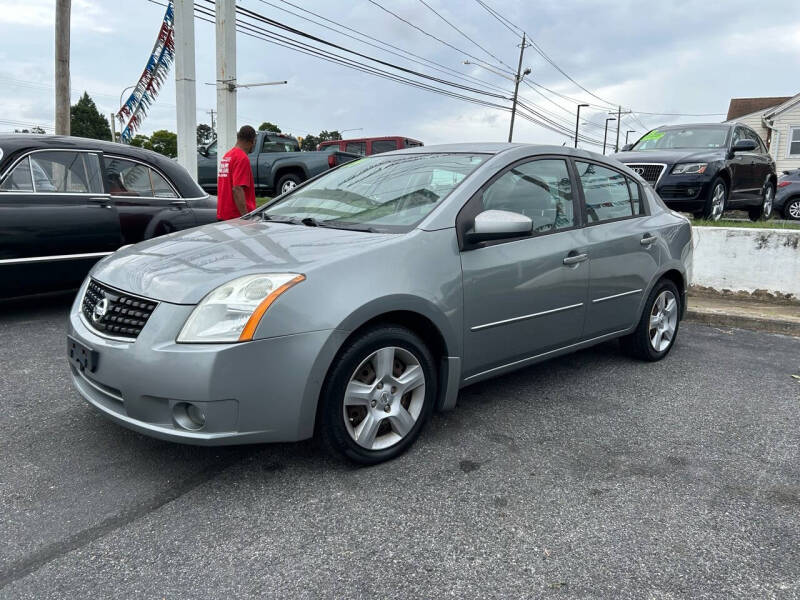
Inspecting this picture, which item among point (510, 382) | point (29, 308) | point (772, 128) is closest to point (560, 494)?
point (510, 382)

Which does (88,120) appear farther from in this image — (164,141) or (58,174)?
(58,174)

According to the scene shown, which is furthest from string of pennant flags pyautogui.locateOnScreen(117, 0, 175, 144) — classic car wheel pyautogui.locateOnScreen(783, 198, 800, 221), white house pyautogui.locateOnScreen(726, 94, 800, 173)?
white house pyautogui.locateOnScreen(726, 94, 800, 173)

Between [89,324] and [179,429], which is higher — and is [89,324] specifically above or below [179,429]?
above

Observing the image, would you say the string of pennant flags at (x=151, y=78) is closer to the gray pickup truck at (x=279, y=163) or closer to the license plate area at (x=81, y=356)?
the gray pickup truck at (x=279, y=163)

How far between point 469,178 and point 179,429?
1963mm

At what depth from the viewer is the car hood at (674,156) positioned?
29.7ft

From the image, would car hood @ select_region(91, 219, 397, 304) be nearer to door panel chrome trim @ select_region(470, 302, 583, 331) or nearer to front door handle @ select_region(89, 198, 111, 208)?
door panel chrome trim @ select_region(470, 302, 583, 331)

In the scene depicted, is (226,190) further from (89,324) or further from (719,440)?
(719,440)

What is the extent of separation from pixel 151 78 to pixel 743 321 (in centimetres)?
1100

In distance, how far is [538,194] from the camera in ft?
12.6

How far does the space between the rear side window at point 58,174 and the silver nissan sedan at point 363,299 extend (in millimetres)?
2401

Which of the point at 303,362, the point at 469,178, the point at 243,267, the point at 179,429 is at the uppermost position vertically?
the point at 469,178

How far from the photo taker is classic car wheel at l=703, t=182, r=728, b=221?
9.03 metres

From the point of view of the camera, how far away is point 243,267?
277 centimetres
